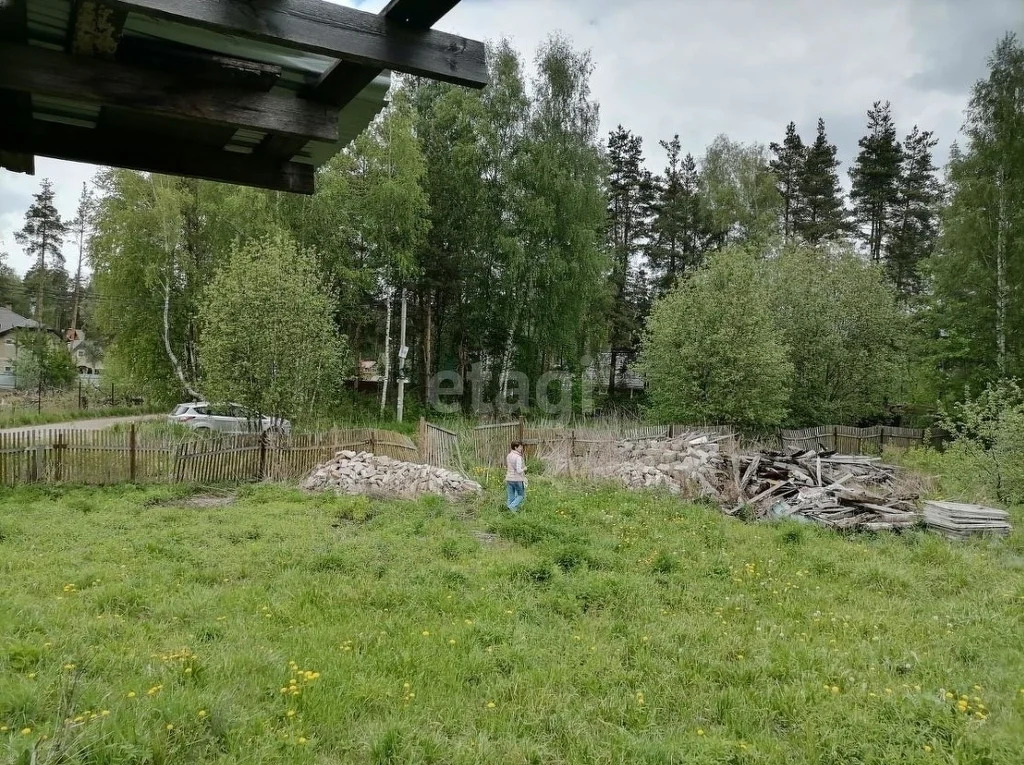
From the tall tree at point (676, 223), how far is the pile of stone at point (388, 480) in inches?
990

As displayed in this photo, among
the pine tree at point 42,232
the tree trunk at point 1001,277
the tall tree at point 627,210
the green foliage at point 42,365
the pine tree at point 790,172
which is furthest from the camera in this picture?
the pine tree at point 42,232

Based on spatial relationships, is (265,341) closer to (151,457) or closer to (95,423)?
(151,457)

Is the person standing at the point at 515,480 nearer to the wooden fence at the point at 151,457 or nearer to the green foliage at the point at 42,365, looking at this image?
the wooden fence at the point at 151,457

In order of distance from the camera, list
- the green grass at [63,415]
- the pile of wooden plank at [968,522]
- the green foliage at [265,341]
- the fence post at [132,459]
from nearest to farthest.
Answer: the pile of wooden plank at [968,522], the fence post at [132,459], the green foliage at [265,341], the green grass at [63,415]

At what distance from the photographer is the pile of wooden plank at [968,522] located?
9242mm

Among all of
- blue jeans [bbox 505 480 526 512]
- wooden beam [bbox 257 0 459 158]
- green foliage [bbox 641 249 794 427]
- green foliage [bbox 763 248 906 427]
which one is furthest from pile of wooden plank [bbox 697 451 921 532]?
wooden beam [bbox 257 0 459 158]

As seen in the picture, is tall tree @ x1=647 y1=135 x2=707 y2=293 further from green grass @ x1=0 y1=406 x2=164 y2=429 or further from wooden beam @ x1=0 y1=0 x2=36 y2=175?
wooden beam @ x1=0 y1=0 x2=36 y2=175

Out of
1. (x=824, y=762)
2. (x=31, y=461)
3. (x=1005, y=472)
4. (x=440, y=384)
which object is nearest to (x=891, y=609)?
(x=824, y=762)

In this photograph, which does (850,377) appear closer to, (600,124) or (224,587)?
(600,124)

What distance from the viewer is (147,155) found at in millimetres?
2752

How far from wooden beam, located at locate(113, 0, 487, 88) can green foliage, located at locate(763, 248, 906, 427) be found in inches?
913

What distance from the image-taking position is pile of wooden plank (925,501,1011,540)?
9.24m

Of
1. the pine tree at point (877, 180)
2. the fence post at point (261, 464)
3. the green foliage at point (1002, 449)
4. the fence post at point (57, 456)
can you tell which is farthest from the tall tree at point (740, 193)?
the fence post at point (57, 456)

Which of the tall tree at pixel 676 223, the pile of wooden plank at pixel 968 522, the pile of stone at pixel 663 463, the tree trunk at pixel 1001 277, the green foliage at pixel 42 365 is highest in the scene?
the tall tree at pixel 676 223
